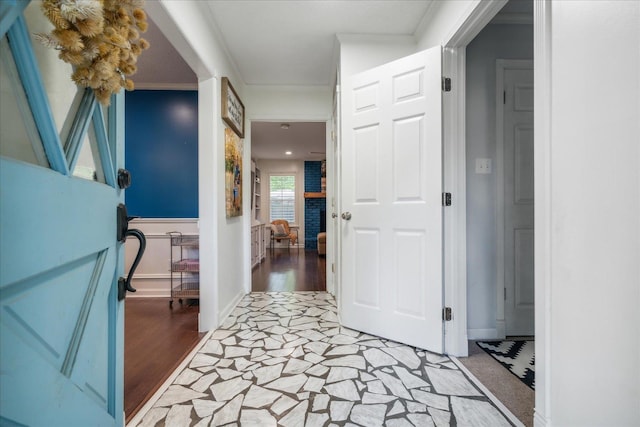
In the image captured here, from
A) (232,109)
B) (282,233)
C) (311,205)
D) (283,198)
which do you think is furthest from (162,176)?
(311,205)

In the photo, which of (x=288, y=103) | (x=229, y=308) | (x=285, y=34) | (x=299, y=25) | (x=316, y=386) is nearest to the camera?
(x=316, y=386)

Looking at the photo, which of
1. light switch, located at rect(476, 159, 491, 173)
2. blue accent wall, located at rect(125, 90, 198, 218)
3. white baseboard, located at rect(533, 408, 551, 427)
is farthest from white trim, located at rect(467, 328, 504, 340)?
blue accent wall, located at rect(125, 90, 198, 218)

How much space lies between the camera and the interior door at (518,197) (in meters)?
2.21

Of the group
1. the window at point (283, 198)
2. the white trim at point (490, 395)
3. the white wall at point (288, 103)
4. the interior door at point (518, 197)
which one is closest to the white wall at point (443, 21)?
the interior door at point (518, 197)

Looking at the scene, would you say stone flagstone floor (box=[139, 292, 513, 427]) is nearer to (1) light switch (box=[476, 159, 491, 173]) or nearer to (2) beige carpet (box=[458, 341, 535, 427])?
(2) beige carpet (box=[458, 341, 535, 427])

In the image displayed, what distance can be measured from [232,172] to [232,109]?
0.60 meters

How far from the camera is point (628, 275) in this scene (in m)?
0.85

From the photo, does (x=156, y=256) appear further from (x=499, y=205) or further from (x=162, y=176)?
(x=499, y=205)

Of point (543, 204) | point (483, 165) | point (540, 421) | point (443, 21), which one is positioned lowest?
point (540, 421)

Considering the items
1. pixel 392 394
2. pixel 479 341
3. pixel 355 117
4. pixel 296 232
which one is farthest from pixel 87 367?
pixel 296 232

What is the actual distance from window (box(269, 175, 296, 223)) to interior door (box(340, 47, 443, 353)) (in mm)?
6104

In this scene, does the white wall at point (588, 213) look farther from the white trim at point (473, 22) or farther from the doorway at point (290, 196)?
the doorway at point (290, 196)

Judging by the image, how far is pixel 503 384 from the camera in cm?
160

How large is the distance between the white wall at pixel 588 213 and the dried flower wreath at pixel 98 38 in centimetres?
143
